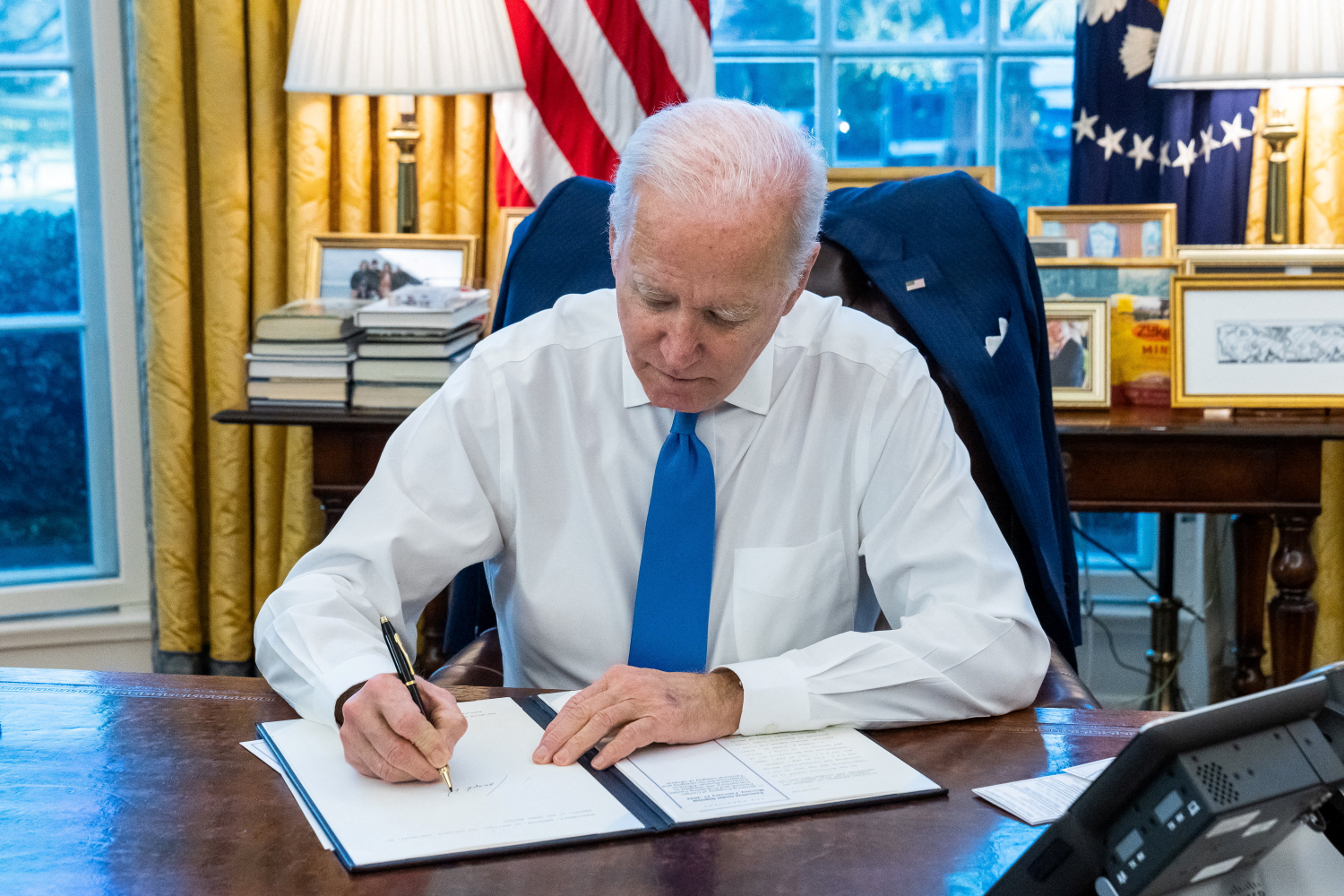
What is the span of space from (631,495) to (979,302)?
0.67m

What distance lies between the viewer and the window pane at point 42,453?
305cm

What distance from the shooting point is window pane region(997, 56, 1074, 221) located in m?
3.06

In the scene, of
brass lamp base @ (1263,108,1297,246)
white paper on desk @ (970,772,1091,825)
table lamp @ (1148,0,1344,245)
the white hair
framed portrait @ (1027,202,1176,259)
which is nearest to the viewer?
white paper on desk @ (970,772,1091,825)

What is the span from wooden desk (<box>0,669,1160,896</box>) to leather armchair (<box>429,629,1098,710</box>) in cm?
15

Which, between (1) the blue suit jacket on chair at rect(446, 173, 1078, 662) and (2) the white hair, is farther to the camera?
(1) the blue suit jacket on chair at rect(446, 173, 1078, 662)

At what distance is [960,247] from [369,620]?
1.05 m

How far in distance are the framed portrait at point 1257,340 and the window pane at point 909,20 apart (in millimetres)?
1038

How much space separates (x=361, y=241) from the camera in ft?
8.80

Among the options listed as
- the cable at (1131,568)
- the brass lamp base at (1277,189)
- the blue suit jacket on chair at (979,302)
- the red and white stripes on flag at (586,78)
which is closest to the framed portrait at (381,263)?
the red and white stripes on flag at (586,78)

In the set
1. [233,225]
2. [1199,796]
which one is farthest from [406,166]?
[1199,796]

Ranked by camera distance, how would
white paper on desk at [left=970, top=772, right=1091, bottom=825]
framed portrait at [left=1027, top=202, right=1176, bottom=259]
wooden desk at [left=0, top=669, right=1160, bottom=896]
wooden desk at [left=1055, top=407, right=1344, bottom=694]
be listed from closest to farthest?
wooden desk at [left=0, top=669, right=1160, bottom=896] < white paper on desk at [left=970, top=772, right=1091, bottom=825] < wooden desk at [left=1055, top=407, right=1344, bottom=694] < framed portrait at [left=1027, top=202, right=1176, bottom=259]

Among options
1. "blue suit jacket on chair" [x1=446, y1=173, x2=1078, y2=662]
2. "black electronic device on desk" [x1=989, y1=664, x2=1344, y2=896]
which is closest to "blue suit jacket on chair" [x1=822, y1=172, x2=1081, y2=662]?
"blue suit jacket on chair" [x1=446, y1=173, x2=1078, y2=662]

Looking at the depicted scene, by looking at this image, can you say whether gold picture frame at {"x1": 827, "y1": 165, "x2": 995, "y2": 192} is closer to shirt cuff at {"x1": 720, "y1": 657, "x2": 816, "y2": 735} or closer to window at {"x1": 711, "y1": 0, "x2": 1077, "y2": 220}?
window at {"x1": 711, "y1": 0, "x2": 1077, "y2": 220}

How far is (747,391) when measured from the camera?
1.48 metres
